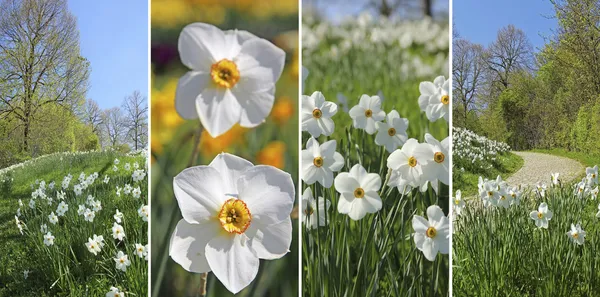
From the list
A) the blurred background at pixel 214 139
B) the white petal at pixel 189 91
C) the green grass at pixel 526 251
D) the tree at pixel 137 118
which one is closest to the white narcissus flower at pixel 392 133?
the blurred background at pixel 214 139

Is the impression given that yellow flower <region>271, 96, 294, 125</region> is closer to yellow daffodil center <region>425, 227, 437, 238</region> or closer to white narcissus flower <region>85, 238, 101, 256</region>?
yellow daffodil center <region>425, 227, 437, 238</region>

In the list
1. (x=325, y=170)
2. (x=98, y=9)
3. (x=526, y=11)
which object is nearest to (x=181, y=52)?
(x=98, y=9)

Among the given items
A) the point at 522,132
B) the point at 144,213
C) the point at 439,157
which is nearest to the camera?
the point at 439,157

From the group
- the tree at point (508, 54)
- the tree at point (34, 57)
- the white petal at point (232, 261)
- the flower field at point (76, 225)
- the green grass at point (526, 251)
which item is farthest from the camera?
the tree at point (34, 57)

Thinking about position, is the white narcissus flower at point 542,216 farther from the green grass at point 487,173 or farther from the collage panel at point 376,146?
the collage panel at point 376,146

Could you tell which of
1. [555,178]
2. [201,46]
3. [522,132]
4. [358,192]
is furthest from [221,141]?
[555,178]

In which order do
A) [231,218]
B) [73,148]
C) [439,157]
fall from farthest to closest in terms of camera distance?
[73,148], [439,157], [231,218]

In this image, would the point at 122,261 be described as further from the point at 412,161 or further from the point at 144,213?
the point at 412,161
